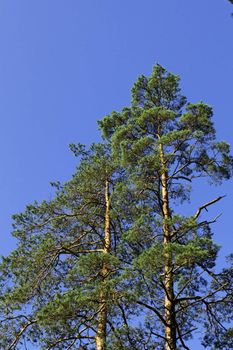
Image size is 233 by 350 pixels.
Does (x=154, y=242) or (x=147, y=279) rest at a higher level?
(x=154, y=242)

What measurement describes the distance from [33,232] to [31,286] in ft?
7.99

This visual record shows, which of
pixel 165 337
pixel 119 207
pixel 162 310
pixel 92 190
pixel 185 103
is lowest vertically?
pixel 165 337

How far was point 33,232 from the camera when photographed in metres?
16.1

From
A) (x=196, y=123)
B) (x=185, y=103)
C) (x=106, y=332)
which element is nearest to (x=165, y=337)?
(x=106, y=332)

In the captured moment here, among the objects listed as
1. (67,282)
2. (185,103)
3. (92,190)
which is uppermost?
(185,103)

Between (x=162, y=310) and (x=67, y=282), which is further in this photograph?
(x=67, y=282)

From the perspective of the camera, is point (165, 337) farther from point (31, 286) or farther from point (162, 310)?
point (31, 286)

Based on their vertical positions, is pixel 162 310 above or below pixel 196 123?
below

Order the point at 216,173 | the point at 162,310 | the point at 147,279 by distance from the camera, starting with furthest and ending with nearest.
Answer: the point at 216,173 → the point at 162,310 → the point at 147,279

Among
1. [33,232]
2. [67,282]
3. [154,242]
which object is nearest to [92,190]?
[33,232]

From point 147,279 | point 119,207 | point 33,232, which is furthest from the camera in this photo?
point 33,232

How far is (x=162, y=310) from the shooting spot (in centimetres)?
1179

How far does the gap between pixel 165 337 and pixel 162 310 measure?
0.80m

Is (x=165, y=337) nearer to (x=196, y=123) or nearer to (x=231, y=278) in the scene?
(x=231, y=278)
